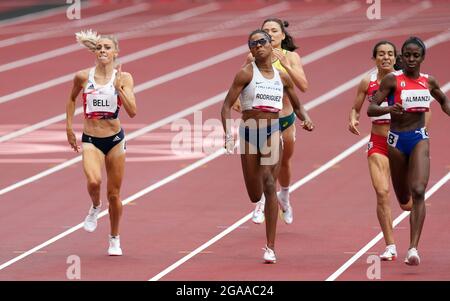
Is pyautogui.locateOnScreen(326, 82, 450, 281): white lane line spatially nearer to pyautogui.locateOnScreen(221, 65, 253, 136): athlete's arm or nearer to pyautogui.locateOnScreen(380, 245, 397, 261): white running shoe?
pyautogui.locateOnScreen(380, 245, 397, 261): white running shoe

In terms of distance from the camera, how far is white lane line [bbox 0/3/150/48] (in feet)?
97.3

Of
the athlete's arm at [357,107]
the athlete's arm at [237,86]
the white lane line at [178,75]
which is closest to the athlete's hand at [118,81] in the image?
the athlete's arm at [237,86]

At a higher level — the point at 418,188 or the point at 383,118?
the point at 383,118

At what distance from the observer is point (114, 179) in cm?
1317

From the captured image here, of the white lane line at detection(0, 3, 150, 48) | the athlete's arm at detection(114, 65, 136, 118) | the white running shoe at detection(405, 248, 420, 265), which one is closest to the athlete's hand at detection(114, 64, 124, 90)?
the athlete's arm at detection(114, 65, 136, 118)

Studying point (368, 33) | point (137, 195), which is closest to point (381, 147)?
point (137, 195)

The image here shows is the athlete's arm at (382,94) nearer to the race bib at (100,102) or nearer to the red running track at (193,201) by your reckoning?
the red running track at (193,201)

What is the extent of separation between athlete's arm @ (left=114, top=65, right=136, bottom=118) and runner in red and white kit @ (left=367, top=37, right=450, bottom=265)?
211cm

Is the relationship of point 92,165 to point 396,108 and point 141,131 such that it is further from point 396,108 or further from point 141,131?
point 141,131

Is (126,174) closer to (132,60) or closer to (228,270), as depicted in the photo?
(228,270)

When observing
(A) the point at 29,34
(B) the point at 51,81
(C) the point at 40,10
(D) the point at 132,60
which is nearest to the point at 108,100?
(B) the point at 51,81

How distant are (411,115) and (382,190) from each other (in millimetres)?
752

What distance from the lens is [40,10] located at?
110 feet

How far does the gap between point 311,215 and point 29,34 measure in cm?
1622
